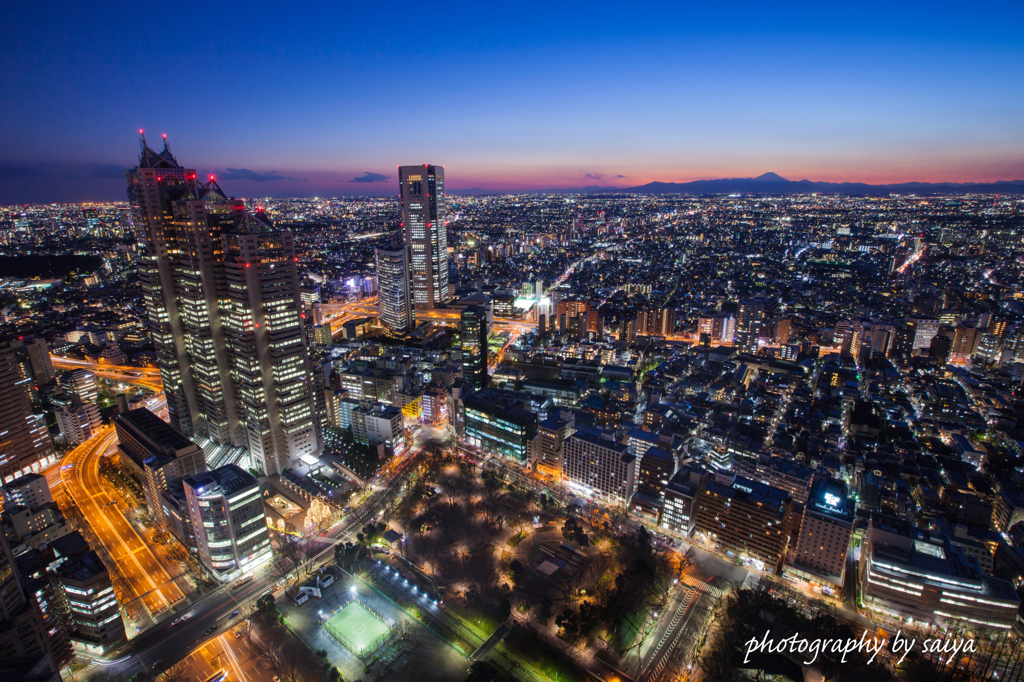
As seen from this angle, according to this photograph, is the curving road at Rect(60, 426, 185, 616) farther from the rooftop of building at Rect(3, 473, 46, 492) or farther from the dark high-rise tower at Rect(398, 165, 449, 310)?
the dark high-rise tower at Rect(398, 165, 449, 310)

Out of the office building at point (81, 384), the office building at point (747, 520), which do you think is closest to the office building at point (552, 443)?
the office building at point (747, 520)

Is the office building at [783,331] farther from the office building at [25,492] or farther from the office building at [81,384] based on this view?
the office building at [81,384]

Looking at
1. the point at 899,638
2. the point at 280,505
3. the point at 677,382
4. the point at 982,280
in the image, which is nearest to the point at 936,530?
the point at 899,638

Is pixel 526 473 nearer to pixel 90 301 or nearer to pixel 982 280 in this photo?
pixel 90 301

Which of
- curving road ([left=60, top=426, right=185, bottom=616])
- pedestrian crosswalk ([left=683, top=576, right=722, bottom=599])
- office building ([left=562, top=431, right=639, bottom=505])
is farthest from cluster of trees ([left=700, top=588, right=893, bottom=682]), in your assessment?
curving road ([left=60, top=426, right=185, bottom=616])

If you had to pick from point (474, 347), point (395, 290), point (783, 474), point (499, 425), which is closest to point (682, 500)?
point (783, 474)

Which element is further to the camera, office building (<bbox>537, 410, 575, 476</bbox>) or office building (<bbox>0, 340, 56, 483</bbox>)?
office building (<bbox>537, 410, 575, 476</bbox>)
